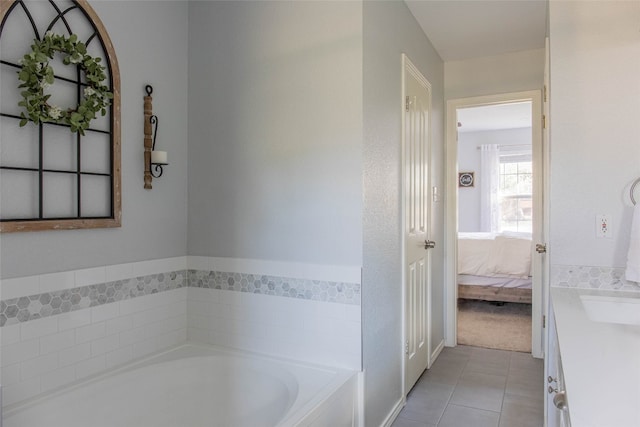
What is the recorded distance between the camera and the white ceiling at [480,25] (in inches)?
114

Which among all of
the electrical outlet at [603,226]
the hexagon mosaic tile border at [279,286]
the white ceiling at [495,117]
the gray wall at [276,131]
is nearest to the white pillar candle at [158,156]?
the gray wall at [276,131]

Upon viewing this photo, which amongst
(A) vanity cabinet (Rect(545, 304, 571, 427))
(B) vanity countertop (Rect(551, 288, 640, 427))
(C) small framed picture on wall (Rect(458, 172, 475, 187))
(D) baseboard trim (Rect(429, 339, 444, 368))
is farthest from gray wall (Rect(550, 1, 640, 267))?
(C) small framed picture on wall (Rect(458, 172, 475, 187))

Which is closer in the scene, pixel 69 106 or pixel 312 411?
pixel 312 411

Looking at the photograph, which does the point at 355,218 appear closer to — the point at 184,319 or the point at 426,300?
the point at 184,319

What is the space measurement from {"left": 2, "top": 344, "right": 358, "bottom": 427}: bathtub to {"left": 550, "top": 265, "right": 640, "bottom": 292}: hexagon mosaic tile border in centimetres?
112

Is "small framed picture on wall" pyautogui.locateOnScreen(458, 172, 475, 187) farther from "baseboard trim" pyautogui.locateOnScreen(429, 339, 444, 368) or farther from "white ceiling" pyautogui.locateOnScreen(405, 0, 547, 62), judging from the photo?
"baseboard trim" pyautogui.locateOnScreen(429, 339, 444, 368)

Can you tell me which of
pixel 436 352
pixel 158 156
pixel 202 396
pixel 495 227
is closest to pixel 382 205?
pixel 158 156

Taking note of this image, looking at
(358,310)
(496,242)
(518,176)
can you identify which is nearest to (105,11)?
(358,310)

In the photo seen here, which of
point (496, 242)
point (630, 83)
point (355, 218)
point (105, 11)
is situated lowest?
point (496, 242)

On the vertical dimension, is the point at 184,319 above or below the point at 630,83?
below

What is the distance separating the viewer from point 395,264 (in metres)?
2.63

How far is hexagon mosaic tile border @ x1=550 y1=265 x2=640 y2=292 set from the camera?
2.10 meters

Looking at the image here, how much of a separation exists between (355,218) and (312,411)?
883 mm

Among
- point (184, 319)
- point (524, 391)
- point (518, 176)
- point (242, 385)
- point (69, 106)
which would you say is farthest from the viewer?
point (518, 176)
